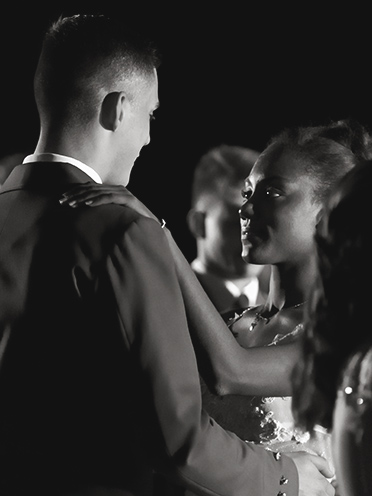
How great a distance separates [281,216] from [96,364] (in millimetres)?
844

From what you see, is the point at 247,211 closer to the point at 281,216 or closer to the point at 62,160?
the point at 281,216

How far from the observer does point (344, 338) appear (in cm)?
136

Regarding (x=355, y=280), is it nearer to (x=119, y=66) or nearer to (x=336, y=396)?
(x=336, y=396)

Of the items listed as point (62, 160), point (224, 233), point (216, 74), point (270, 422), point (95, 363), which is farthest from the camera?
point (216, 74)

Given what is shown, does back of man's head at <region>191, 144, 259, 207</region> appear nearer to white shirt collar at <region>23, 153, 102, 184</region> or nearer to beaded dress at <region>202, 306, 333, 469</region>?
beaded dress at <region>202, 306, 333, 469</region>

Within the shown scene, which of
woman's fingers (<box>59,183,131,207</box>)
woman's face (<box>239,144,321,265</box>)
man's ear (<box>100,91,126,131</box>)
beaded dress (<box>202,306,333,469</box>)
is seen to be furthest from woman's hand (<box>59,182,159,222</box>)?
beaded dress (<box>202,306,333,469</box>)

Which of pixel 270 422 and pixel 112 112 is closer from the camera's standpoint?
pixel 112 112

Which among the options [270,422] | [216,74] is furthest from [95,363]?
[216,74]

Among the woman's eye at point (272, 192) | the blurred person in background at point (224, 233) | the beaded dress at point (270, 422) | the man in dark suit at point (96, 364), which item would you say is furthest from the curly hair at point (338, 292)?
the blurred person in background at point (224, 233)

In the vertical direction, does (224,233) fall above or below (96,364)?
below

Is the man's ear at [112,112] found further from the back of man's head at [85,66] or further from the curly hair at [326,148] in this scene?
the curly hair at [326,148]

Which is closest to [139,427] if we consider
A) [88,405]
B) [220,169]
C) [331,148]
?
[88,405]

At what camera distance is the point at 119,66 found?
1917mm

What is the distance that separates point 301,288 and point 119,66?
2.66 ft
